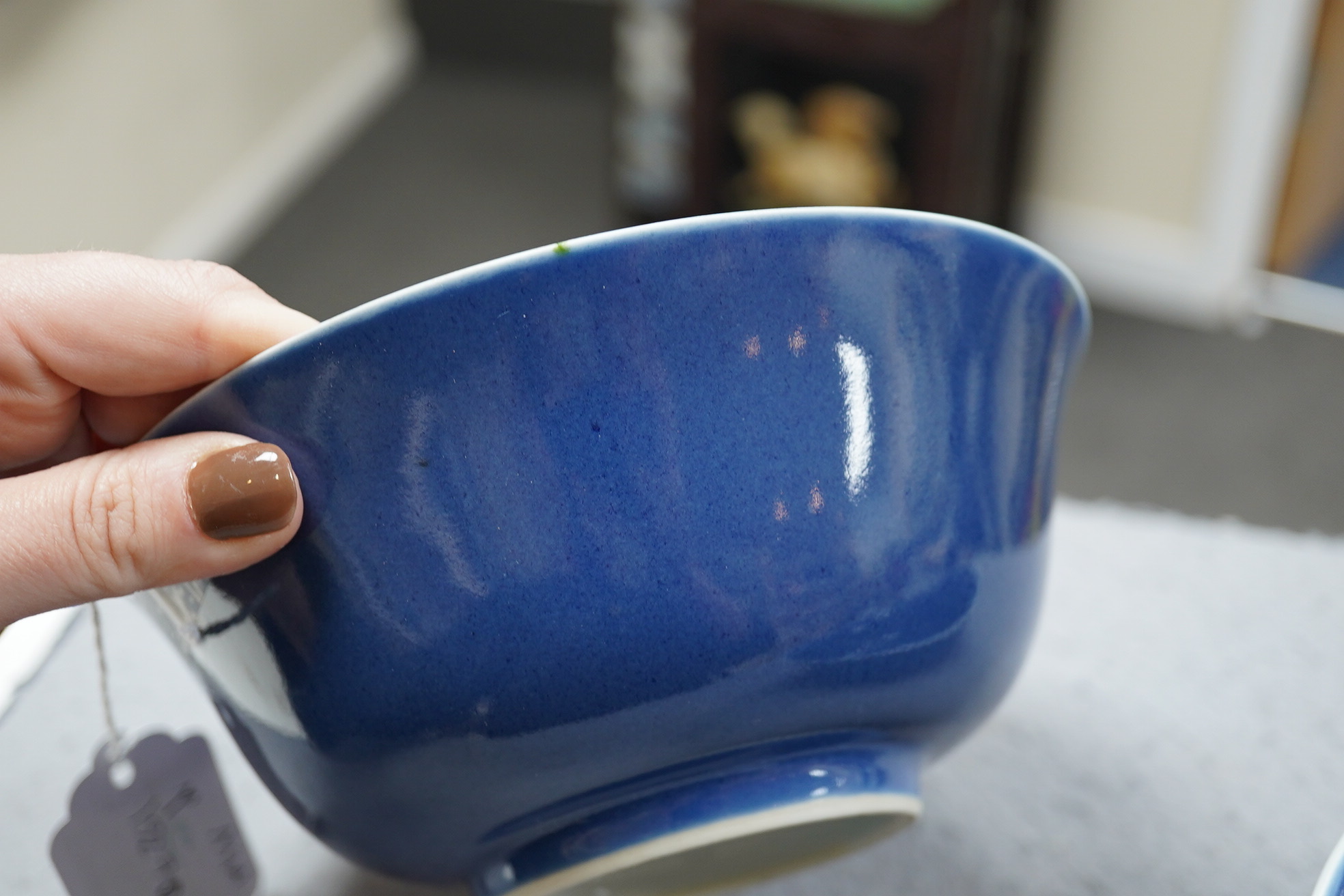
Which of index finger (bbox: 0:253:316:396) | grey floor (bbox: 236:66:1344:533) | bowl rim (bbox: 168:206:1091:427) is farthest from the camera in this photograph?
grey floor (bbox: 236:66:1344:533)

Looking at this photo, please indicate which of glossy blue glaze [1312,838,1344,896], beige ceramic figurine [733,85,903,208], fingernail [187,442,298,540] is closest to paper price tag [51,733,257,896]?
fingernail [187,442,298,540]

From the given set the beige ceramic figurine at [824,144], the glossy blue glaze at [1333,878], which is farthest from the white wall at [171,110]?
the glossy blue glaze at [1333,878]

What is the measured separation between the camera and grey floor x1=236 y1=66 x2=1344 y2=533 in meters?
1.38

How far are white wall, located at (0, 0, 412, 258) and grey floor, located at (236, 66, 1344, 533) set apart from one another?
0.07m

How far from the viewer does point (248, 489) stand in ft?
1.03

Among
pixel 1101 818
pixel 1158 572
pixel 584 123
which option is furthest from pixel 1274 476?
pixel 584 123

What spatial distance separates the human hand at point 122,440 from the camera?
1.12 ft

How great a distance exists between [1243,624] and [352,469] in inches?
17.4

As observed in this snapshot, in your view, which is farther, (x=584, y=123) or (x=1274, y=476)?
(x=584, y=123)

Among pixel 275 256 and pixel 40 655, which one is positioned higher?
pixel 40 655

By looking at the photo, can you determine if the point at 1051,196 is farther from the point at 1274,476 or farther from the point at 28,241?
the point at 28,241

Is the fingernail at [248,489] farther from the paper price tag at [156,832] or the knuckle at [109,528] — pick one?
the paper price tag at [156,832]

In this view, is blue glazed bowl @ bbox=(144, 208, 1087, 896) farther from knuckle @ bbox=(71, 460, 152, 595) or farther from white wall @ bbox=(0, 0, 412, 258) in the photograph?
white wall @ bbox=(0, 0, 412, 258)

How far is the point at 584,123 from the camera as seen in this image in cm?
198
